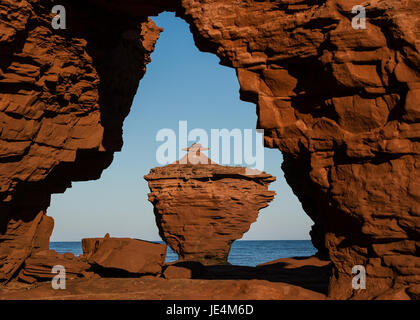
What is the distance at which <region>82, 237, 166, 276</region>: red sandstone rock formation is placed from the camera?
1488 cm

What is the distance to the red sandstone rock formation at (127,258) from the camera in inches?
586

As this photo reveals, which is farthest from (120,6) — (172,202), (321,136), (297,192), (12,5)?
(172,202)

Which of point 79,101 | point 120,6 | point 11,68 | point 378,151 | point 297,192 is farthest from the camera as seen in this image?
point 297,192

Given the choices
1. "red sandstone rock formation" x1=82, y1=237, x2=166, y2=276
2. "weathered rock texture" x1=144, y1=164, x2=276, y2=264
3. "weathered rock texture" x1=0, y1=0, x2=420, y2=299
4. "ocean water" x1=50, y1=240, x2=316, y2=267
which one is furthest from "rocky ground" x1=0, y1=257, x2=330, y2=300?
"ocean water" x1=50, y1=240, x2=316, y2=267

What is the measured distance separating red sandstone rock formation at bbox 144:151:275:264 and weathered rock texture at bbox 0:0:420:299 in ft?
43.7

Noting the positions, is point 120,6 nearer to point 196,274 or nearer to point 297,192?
point 196,274

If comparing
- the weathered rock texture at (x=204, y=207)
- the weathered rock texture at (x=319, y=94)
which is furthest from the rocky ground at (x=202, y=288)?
the weathered rock texture at (x=204, y=207)

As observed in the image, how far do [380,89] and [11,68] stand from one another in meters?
10.6

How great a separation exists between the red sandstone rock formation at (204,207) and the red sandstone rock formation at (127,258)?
33.3ft

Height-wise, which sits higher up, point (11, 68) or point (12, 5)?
point (12, 5)

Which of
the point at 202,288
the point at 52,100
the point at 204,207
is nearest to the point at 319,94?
the point at 202,288

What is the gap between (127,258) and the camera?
49.6ft

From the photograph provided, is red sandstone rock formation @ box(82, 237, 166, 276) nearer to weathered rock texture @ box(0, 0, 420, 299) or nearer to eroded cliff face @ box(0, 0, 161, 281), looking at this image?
eroded cliff face @ box(0, 0, 161, 281)

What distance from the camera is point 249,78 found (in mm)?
10320
